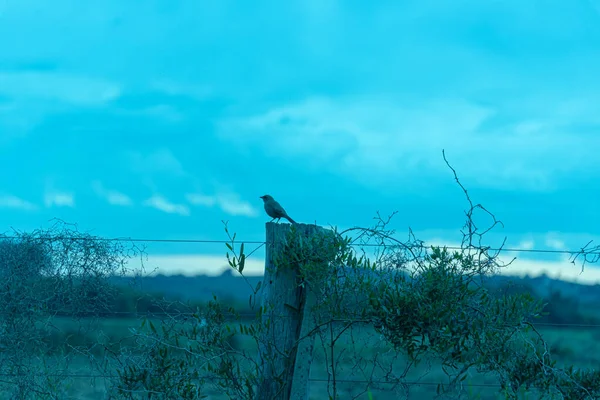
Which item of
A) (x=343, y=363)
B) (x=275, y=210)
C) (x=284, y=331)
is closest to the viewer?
(x=284, y=331)

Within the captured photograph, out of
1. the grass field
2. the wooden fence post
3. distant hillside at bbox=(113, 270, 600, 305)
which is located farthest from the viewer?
distant hillside at bbox=(113, 270, 600, 305)

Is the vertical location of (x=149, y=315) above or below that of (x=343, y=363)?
above

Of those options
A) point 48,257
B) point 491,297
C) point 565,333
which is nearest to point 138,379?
point 48,257

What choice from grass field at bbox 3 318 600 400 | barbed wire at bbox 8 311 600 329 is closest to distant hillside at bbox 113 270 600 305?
barbed wire at bbox 8 311 600 329

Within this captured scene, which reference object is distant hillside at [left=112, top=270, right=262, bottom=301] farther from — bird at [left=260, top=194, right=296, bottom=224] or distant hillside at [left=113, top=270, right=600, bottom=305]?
bird at [left=260, top=194, right=296, bottom=224]

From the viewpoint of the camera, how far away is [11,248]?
5719mm

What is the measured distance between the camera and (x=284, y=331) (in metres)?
4.52

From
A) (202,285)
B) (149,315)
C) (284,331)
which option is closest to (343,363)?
(284,331)

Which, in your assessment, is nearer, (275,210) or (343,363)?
(275,210)

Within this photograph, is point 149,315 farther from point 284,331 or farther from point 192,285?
point 284,331

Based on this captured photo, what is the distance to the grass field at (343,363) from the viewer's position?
17.0 feet

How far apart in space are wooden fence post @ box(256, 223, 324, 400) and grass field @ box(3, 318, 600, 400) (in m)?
0.38

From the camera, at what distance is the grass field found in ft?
17.0

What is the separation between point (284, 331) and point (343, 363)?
1.02 m
